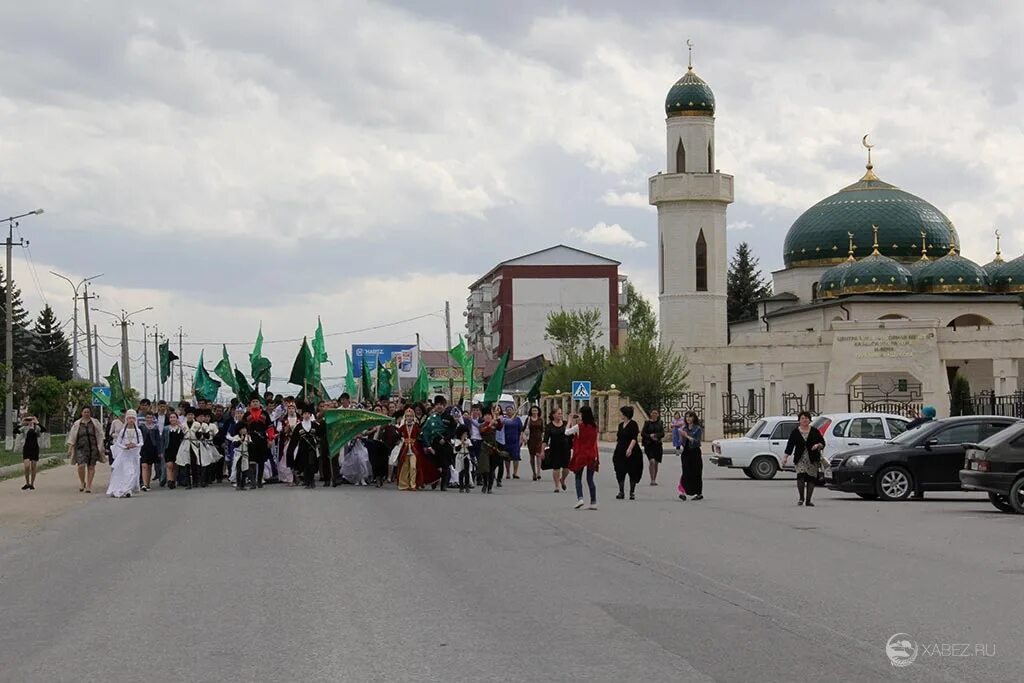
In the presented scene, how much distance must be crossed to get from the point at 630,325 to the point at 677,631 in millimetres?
115739

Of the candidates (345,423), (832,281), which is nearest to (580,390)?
(832,281)

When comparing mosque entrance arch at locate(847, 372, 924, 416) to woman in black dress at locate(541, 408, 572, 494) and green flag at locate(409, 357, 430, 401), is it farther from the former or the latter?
woman in black dress at locate(541, 408, 572, 494)

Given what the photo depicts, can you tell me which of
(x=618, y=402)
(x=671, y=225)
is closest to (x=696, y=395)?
(x=618, y=402)

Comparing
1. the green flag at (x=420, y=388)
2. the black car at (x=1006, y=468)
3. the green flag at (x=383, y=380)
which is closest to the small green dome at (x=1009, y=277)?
the green flag at (x=383, y=380)

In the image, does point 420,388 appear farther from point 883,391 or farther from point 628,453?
point 883,391

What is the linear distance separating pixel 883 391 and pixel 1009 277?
14.6m

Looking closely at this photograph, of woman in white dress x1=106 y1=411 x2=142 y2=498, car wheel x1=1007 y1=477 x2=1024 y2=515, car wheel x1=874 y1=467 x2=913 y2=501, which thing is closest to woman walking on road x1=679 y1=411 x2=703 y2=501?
car wheel x1=874 y1=467 x2=913 y2=501

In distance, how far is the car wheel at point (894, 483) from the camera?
24531 mm

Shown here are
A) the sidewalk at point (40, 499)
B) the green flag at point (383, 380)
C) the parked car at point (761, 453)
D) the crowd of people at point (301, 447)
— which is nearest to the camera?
the sidewalk at point (40, 499)

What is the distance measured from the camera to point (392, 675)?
26.9ft

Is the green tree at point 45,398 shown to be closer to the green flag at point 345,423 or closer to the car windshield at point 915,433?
the green flag at point 345,423

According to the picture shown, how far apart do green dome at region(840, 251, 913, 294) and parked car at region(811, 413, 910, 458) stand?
166ft

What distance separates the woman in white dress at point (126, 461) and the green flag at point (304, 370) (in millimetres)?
9715

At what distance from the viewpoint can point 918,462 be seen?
2453cm
